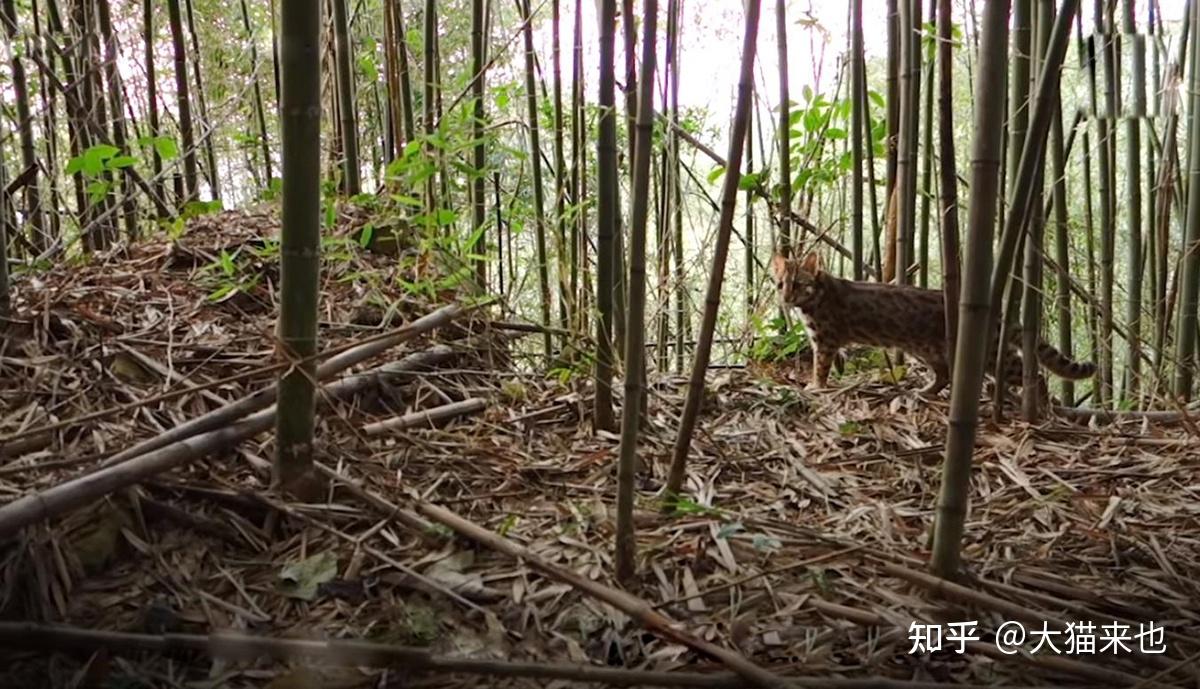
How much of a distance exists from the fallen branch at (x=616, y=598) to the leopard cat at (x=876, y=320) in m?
2.02

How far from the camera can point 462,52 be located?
21.6 ft

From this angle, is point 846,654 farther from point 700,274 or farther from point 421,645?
point 700,274

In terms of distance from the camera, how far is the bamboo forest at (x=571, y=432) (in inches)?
66.5

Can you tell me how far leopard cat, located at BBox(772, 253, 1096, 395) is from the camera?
12.0 ft

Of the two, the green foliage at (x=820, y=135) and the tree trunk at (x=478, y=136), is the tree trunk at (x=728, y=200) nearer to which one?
the tree trunk at (x=478, y=136)

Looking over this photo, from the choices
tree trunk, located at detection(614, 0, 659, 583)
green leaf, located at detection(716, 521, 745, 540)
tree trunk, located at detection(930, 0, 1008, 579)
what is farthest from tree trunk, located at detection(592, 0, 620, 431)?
tree trunk, located at detection(930, 0, 1008, 579)

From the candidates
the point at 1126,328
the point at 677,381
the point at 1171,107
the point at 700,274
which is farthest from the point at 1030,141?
the point at 700,274

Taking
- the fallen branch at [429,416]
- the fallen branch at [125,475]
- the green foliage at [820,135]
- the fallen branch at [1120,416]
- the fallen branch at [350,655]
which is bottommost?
the fallen branch at [350,655]

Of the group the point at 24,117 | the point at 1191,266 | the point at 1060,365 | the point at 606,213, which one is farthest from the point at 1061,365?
the point at 24,117

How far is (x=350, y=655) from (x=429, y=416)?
3.58ft

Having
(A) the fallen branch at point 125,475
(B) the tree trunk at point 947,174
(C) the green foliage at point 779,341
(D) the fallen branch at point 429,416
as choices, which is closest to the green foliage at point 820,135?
(C) the green foliage at point 779,341

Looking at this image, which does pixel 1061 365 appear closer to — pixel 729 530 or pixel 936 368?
pixel 936 368

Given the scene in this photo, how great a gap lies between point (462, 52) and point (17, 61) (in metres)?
3.73

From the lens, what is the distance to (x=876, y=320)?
3.94 metres
